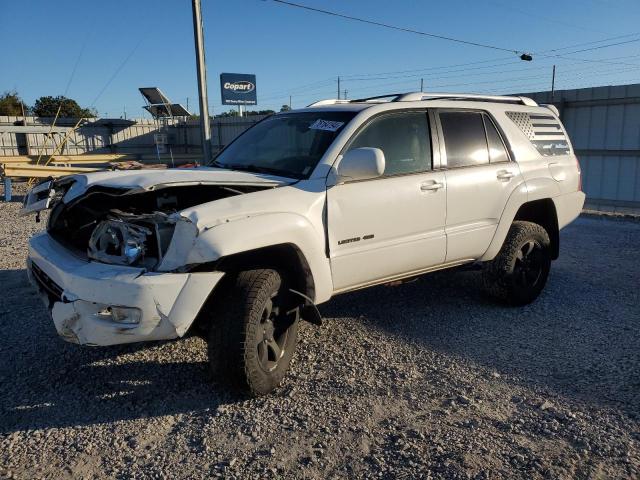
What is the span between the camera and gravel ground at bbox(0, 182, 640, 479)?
9.46 ft

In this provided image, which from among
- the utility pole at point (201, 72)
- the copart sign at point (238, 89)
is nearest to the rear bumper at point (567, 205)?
the utility pole at point (201, 72)

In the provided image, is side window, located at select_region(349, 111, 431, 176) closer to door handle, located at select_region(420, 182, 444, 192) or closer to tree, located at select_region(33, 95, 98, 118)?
door handle, located at select_region(420, 182, 444, 192)

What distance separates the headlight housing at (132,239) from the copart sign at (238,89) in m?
19.8

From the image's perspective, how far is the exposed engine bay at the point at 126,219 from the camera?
128 inches

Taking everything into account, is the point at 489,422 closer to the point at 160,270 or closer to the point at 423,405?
the point at 423,405

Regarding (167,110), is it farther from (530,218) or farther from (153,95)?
(530,218)

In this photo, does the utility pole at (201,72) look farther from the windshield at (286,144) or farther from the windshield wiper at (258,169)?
the windshield wiper at (258,169)

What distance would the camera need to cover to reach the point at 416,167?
4.42 m

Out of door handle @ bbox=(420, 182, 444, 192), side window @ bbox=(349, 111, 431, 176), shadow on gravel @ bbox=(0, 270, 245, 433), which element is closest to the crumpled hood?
side window @ bbox=(349, 111, 431, 176)

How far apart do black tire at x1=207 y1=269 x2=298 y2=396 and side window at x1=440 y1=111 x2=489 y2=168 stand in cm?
198

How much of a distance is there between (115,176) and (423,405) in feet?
8.35

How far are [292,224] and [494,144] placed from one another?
95.3 inches

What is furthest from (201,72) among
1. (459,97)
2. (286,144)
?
(286,144)

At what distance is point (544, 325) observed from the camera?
4914mm
